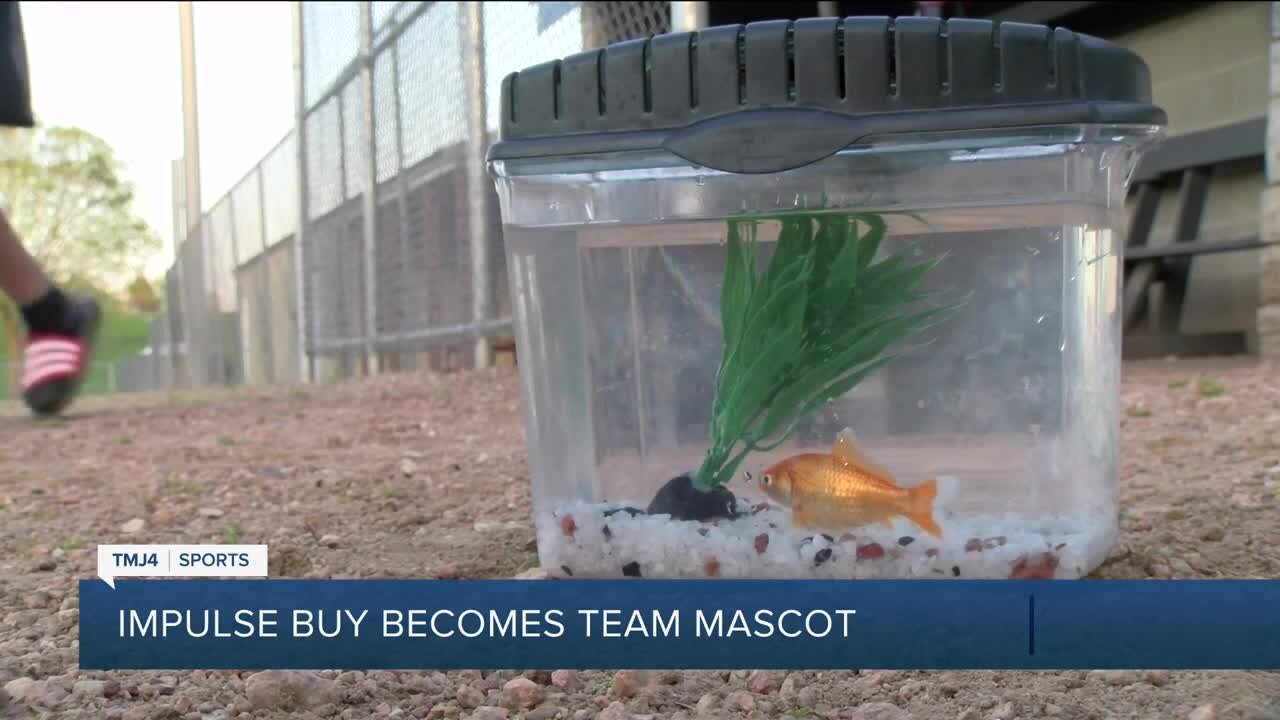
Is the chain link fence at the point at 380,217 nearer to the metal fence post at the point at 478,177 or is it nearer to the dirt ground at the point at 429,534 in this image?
the metal fence post at the point at 478,177

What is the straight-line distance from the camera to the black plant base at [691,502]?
1.29m

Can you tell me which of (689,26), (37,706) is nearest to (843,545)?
(37,706)

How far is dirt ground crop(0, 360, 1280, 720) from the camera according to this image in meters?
1.06

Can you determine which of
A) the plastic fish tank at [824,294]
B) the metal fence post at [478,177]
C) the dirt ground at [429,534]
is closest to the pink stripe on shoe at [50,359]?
the dirt ground at [429,534]

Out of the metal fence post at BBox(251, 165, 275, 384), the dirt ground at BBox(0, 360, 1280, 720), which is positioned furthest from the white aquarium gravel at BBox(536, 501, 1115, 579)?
the metal fence post at BBox(251, 165, 275, 384)

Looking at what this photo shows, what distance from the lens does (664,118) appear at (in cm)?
119

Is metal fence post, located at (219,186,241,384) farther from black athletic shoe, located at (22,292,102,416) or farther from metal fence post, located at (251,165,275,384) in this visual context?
black athletic shoe, located at (22,292,102,416)

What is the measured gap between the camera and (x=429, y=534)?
1826 millimetres

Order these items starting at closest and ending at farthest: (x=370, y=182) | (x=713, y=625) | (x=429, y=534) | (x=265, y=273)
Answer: (x=713, y=625) < (x=429, y=534) < (x=370, y=182) < (x=265, y=273)

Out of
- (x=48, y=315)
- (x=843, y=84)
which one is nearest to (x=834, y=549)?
(x=843, y=84)

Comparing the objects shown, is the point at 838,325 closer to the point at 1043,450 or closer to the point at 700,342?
the point at 700,342

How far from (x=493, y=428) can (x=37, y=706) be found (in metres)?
2.43

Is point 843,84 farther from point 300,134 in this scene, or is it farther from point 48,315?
point 300,134

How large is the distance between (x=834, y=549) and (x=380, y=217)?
636 centimetres
